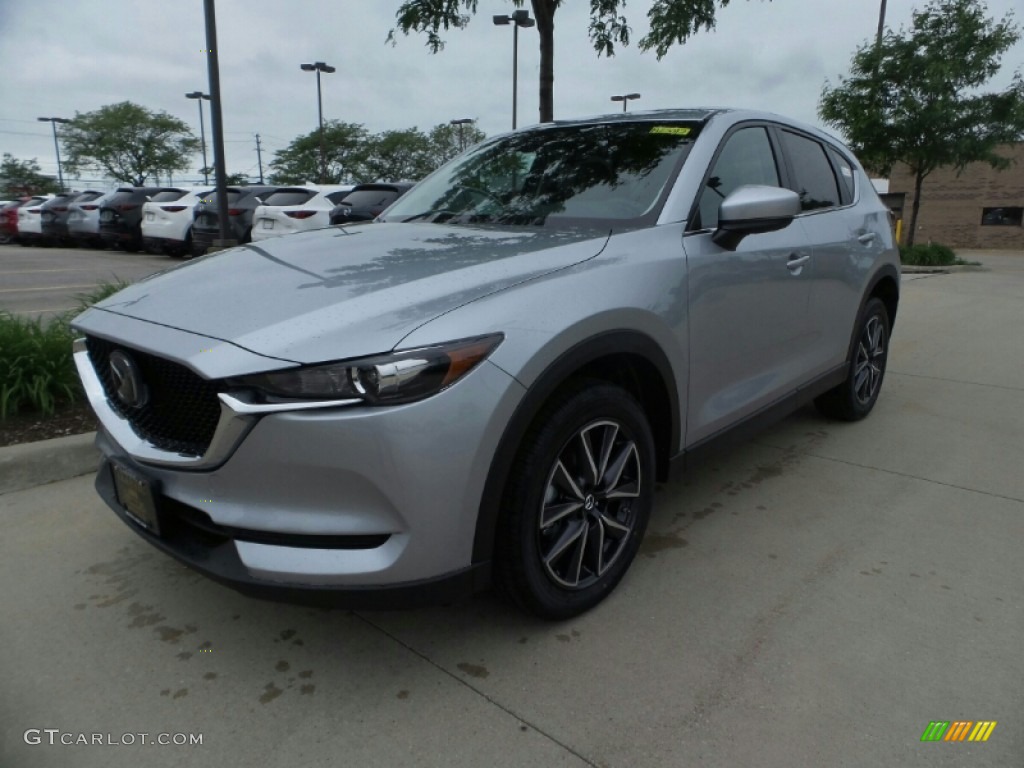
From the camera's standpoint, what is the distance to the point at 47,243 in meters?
20.6

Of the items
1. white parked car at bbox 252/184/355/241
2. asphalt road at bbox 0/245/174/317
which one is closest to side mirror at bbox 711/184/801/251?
asphalt road at bbox 0/245/174/317

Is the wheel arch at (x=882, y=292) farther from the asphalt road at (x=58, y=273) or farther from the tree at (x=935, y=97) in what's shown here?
the tree at (x=935, y=97)

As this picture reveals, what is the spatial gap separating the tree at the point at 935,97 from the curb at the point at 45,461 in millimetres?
18256

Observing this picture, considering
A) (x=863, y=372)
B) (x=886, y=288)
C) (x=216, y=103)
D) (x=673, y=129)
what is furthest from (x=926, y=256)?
(x=673, y=129)

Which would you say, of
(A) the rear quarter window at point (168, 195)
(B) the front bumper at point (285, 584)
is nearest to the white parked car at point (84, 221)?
(A) the rear quarter window at point (168, 195)

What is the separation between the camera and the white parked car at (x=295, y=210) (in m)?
11.7

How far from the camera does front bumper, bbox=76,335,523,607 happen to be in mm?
1823

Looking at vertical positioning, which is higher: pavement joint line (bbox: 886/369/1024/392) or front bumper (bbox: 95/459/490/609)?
front bumper (bbox: 95/459/490/609)

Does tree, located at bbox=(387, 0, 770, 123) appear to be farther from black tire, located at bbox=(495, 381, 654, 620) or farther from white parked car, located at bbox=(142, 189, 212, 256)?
white parked car, located at bbox=(142, 189, 212, 256)

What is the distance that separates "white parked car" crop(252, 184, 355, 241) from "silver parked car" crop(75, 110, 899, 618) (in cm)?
897

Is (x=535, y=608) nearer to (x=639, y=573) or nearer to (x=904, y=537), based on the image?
(x=639, y=573)

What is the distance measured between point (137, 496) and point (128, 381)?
1.11 feet

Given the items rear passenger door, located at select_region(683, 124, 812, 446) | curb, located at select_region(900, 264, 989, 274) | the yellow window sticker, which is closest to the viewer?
rear passenger door, located at select_region(683, 124, 812, 446)

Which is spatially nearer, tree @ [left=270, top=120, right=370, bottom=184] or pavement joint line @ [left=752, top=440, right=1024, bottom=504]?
pavement joint line @ [left=752, top=440, right=1024, bottom=504]
